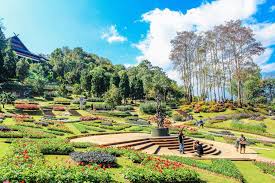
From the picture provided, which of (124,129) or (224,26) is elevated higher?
(224,26)

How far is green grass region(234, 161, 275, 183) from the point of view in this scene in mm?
17816

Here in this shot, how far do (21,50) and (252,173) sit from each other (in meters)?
93.9

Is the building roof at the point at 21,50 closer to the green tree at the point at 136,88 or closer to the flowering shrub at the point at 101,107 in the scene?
the green tree at the point at 136,88

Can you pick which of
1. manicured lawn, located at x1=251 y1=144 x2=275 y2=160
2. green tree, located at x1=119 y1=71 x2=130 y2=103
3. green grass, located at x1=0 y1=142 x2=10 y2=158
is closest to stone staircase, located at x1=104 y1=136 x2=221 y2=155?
manicured lawn, located at x1=251 y1=144 x2=275 y2=160

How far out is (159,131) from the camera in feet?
98.0

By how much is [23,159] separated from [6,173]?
356 cm

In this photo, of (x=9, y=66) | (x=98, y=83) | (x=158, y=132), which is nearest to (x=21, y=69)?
(x=9, y=66)

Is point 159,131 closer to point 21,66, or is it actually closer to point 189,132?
point 189,132

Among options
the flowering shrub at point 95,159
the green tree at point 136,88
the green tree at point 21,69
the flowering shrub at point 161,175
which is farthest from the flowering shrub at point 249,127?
the green tree at point 21,69

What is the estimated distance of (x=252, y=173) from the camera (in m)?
19.4

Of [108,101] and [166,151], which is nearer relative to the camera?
[166,151]

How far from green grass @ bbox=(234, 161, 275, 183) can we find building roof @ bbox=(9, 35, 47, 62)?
86.2m

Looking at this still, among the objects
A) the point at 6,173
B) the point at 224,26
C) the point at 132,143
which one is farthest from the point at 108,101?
the point at 6,173

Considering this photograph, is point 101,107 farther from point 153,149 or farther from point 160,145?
point 153,149
